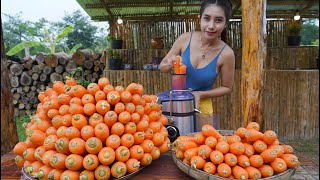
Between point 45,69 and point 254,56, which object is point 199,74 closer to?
point 254,56

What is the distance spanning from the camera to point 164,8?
5.83 meters

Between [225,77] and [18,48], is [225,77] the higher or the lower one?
the lower one

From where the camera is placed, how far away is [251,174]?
1.03m

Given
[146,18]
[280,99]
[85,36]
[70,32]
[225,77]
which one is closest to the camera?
[225,77]

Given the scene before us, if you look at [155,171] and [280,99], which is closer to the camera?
[155,171]

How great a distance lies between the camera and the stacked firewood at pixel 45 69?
6.16m

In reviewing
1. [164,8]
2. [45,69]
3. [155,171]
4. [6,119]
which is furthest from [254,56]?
[45,69]

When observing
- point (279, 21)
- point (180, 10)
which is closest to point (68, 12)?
point (180, 10)

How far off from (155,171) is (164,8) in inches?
204

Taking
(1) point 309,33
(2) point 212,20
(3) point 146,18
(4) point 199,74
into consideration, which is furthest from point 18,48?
(1) point 309,33

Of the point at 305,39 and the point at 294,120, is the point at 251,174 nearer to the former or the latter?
the point at 294,120

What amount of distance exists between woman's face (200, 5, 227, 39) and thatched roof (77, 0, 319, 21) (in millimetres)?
3578

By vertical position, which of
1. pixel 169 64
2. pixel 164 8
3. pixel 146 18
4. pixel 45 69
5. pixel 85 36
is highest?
pixel 85 36

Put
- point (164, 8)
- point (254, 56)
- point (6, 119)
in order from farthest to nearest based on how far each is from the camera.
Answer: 1. point (164, 8)
2. point (6, 119)
3. point (254, 56)
